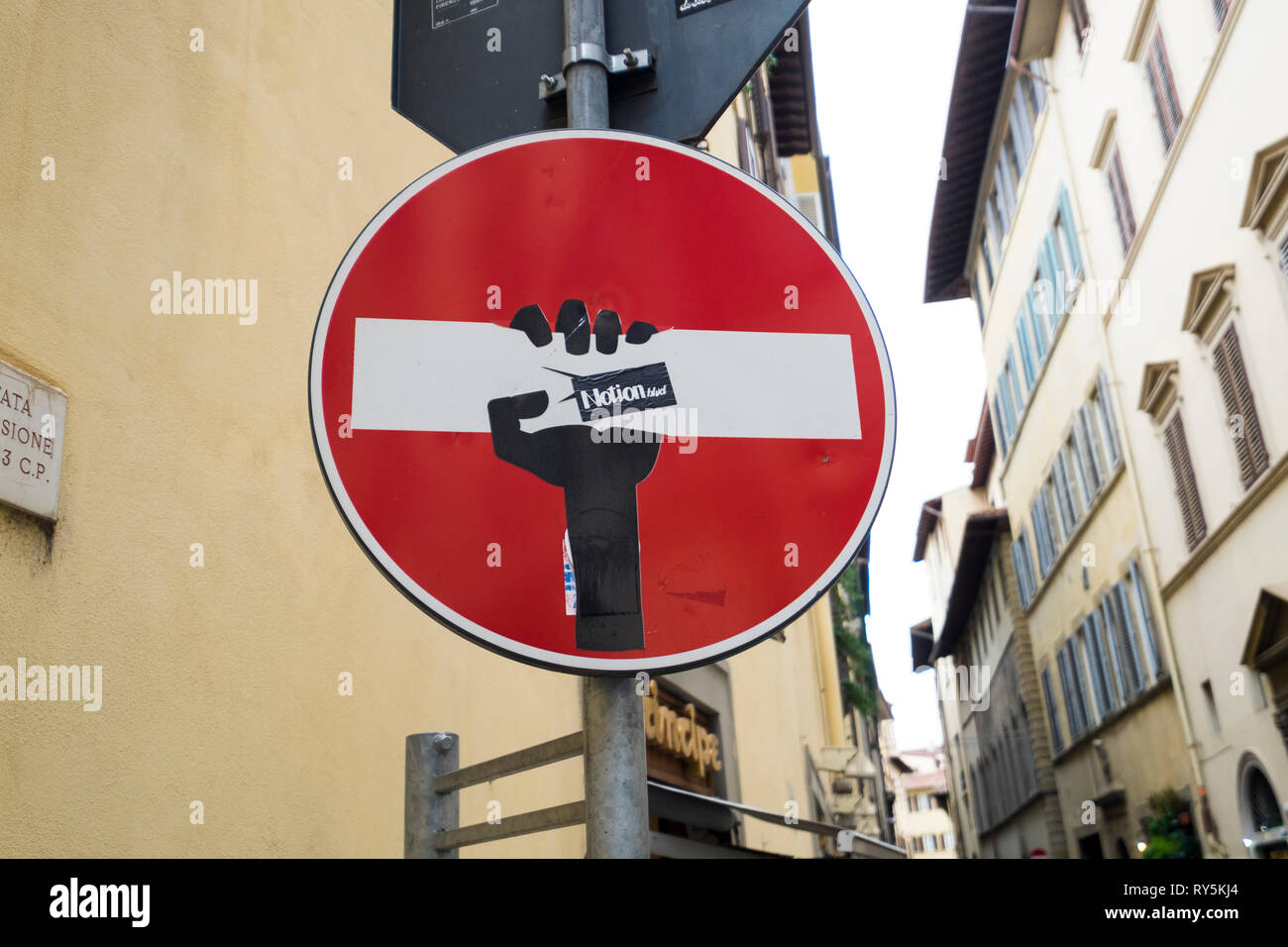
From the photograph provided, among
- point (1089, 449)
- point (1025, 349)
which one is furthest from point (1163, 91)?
point (1025, 349)

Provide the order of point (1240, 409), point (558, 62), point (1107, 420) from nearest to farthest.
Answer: point (558, 62), point (1240, 409), point (1107, 420)

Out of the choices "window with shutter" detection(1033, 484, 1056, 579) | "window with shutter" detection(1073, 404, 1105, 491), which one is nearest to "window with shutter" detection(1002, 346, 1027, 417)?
"window with shutter" detection(1033, 484, 1056, 579)

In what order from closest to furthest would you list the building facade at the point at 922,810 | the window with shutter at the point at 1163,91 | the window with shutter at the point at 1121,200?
the window with shutter at the point at 1163,91 → the window with shutter at the point at 1121,200 → the building facade at the point at 922,810

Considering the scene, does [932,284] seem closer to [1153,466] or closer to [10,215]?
[1153,466]

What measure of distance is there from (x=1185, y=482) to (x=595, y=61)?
45.3 feet

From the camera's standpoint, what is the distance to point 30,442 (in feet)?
7.52

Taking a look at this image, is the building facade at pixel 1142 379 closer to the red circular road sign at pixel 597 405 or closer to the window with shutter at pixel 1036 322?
the window with shutter at pixel 1036 322

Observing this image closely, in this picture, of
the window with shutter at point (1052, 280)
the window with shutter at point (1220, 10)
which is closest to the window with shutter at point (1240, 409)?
the window with shutter at point (1220, 10)

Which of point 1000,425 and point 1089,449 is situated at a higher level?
point 1000,425

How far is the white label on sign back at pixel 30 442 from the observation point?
2.23 m

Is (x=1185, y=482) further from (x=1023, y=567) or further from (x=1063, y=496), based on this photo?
(x=1023, y=567)

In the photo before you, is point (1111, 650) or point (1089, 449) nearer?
point (1111, 650)

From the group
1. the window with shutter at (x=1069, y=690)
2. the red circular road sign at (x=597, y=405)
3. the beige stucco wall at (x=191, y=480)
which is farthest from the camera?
the window with shutter at (x=1069, y=690)
